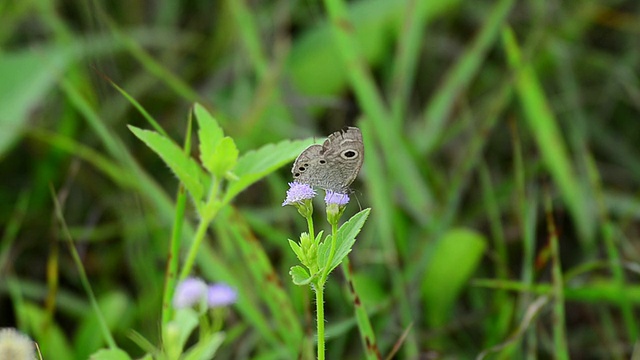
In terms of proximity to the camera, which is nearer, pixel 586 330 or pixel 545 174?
pixel 586 330

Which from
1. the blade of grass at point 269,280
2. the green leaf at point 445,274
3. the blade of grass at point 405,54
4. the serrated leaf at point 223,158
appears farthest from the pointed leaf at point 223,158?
the blade of grass at point 405,54

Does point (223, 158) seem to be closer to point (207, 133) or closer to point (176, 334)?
point (207, 133)

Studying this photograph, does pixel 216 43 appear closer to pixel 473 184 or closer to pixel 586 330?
pixel 473 184

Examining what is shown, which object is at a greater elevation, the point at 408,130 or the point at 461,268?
the point at 408,130

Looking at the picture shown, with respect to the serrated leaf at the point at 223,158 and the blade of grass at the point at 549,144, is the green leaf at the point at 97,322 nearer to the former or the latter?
the serrated leaf at the point at 223,158

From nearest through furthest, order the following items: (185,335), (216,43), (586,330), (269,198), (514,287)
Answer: (185,335) → (514,287) → (586,330) → (269,198) → (216,43)

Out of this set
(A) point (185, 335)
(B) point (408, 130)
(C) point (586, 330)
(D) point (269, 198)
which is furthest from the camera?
(B) point (408, 130)

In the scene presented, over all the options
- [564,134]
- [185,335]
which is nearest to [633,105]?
[564,134]
